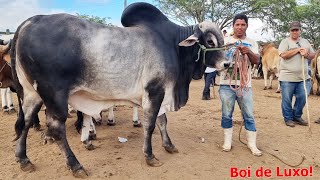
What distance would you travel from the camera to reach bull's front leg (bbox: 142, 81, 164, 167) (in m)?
4.07

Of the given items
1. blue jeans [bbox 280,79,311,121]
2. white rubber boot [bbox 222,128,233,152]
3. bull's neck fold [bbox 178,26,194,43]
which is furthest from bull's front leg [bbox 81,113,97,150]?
blue jeans [bbox 280,79,311,121]

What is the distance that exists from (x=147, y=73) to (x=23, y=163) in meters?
1.85

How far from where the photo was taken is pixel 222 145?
5.19m

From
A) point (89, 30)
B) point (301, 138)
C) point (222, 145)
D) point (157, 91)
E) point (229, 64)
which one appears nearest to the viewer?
point (89, 30)

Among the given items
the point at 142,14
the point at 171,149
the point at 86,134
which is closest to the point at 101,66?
the point at 142,14

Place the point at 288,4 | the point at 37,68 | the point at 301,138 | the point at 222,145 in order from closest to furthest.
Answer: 1. the point at 37,68
2. the point at 222,145
3. the point at 301,138
4. the point at 288,4

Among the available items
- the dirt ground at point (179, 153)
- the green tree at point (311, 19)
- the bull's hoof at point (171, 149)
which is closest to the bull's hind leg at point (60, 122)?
the dirt ground at point (179, 153)

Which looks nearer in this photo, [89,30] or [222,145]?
[89,30]

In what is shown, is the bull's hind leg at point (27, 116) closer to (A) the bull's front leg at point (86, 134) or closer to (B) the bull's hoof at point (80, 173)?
(B) the bull's hoof at point (80, 173)

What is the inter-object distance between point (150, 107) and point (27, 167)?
1.64 m

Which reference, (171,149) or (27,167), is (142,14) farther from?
(27,167)

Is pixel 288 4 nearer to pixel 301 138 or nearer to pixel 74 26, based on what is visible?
pixel 301 138

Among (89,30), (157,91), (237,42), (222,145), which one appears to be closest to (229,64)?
(237,42)

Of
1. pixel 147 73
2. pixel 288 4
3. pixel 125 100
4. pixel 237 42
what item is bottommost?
pixel 125 100
